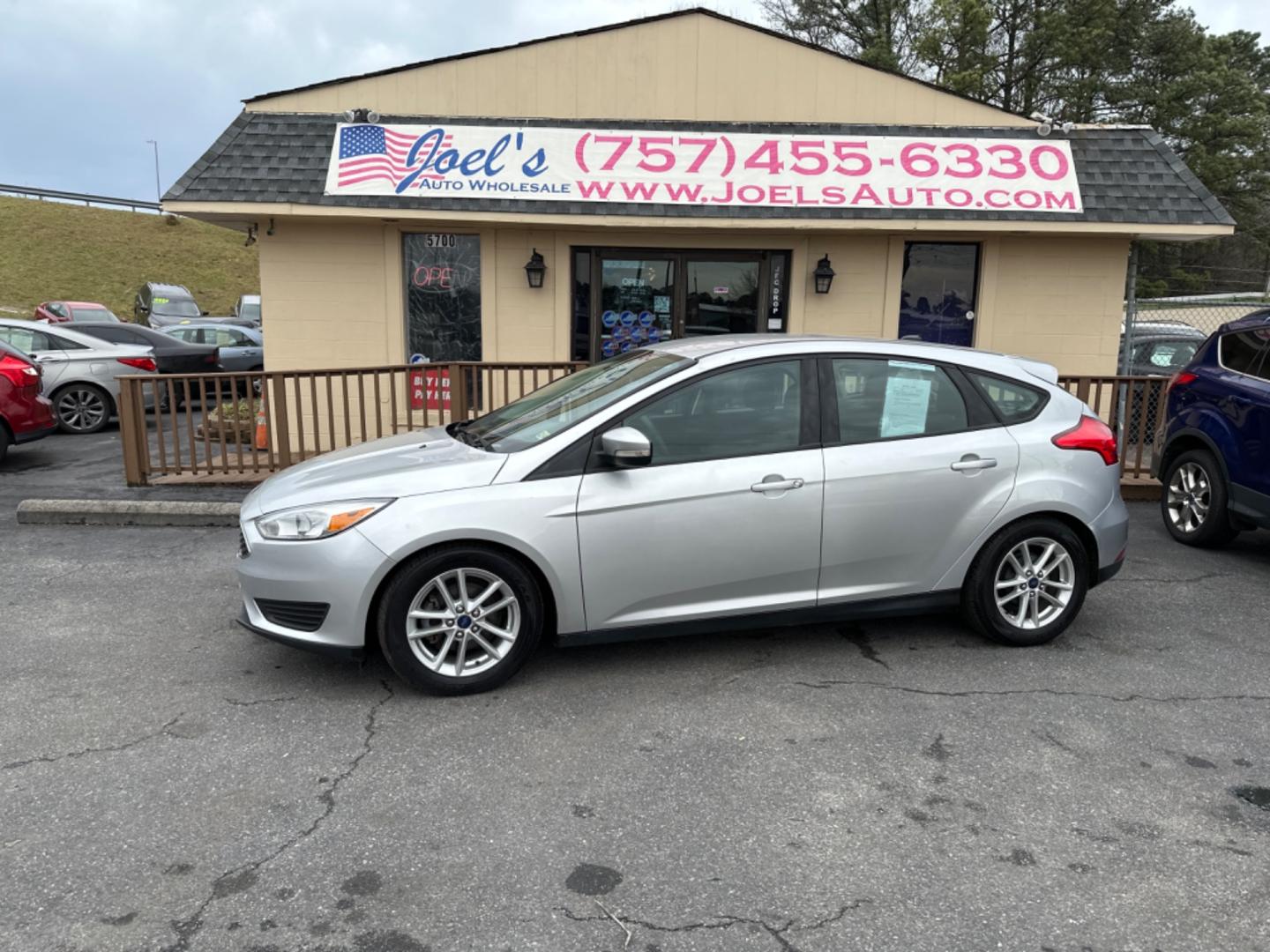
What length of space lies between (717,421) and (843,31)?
30.9m

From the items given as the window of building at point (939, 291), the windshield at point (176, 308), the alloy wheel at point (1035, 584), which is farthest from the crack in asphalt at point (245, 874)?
the windshield at point (176, 308)

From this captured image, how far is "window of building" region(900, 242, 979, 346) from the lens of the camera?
1009cm

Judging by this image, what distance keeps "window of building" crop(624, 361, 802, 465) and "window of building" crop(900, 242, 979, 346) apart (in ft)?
20.6

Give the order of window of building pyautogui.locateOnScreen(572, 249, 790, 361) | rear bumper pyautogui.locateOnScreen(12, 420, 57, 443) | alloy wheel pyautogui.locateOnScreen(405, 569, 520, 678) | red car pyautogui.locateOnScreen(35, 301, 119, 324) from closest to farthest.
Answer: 1. alloy wheel pyautogui.locateOnScreen(405, 569, 520, 678)
2. rear bumper pyautogui.locateOnScreen(12, 420, 57, 443)
3. window of building pyautogui.locateOnScreen(572, 249, 790, 361)
4. red car pyautogui.locateOnScreen(35, 301, 119, 324)

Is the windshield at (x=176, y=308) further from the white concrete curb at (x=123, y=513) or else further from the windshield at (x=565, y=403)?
the windshield at (x=565, y=403)

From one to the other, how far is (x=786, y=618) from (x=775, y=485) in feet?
2.14

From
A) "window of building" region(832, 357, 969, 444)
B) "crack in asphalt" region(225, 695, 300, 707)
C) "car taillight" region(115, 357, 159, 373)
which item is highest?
"window of building" region(832, 357, 969, 444)

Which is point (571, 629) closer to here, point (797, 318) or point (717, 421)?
point (717, 421)

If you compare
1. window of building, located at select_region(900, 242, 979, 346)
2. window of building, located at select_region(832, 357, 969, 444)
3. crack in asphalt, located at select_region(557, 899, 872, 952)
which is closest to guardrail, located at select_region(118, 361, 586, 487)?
window of building, located at select_region(832, 357, 969, 444)

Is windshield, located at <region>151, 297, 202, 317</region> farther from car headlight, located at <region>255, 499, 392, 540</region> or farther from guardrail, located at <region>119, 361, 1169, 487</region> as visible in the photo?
car headlight, located at <region>255, 499, 392, 540</region>

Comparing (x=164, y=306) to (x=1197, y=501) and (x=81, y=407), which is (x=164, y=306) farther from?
(x=1197, y=501)

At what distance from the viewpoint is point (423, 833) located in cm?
302

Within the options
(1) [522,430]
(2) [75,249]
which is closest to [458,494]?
(1) [522,430]

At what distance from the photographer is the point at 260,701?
4031 millimetres
